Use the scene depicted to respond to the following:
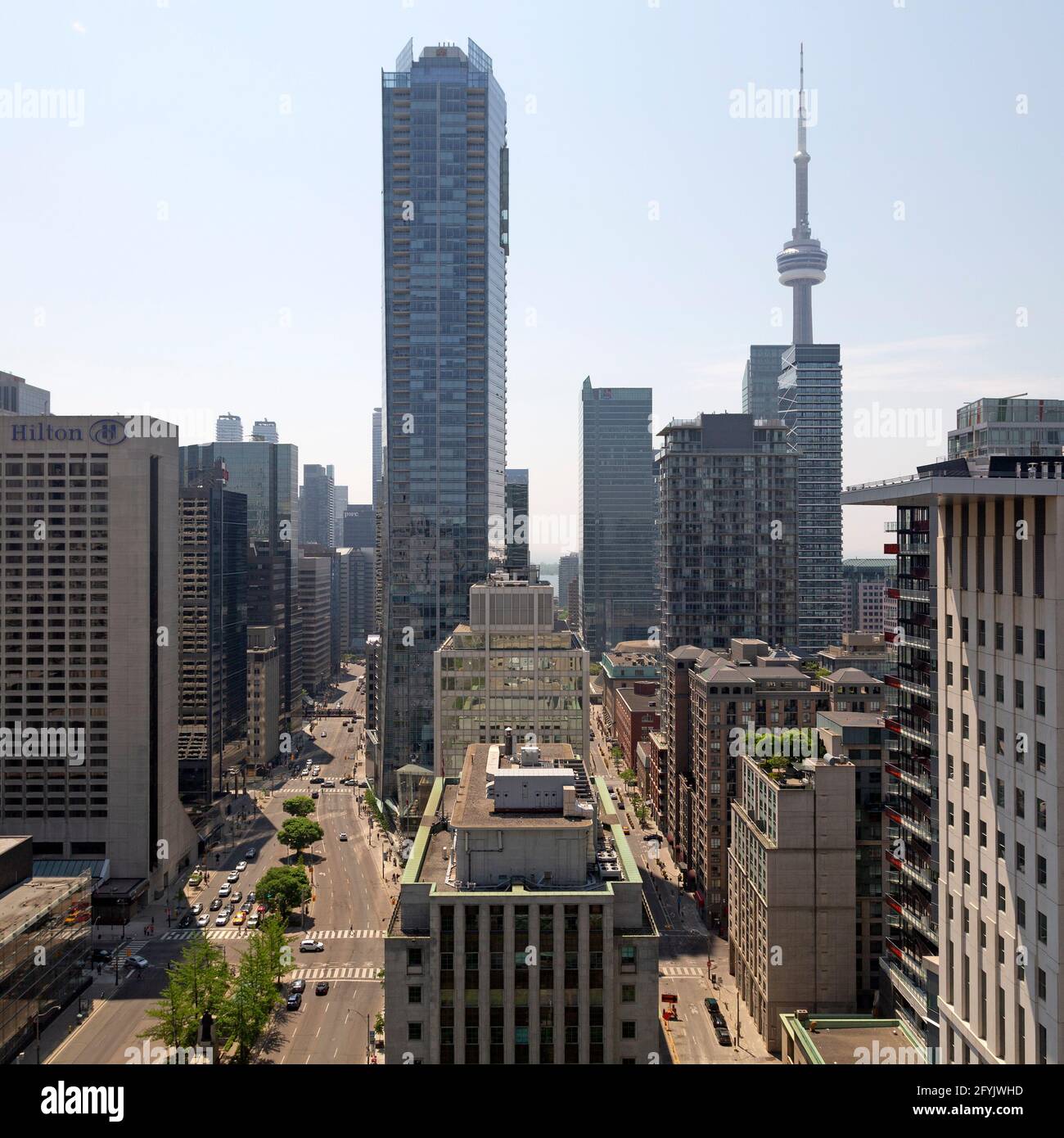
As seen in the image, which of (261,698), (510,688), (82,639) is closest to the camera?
(510,688)

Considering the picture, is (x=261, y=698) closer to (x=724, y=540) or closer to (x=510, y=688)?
(x=724, y=540)

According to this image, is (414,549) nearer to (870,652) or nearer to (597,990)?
(870,652)

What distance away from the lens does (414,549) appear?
12300 cm

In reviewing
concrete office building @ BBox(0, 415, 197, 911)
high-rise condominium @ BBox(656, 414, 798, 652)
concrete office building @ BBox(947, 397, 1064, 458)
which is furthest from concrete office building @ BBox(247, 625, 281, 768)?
concrete office building @ BBox(947, 397, 1064, 458)

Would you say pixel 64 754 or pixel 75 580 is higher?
pixel 75 580

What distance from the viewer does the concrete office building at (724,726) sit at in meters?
89.1

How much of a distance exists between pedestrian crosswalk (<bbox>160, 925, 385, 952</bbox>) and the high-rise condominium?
61.7 m

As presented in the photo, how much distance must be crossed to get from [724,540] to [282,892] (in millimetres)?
77192

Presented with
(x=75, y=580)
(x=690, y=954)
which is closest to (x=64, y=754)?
(x=75, y=580)

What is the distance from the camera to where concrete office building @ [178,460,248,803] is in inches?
5037

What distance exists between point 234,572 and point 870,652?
10189 cm

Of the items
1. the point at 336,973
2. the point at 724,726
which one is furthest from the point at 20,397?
the point at 724,726

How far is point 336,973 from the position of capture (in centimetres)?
7569
